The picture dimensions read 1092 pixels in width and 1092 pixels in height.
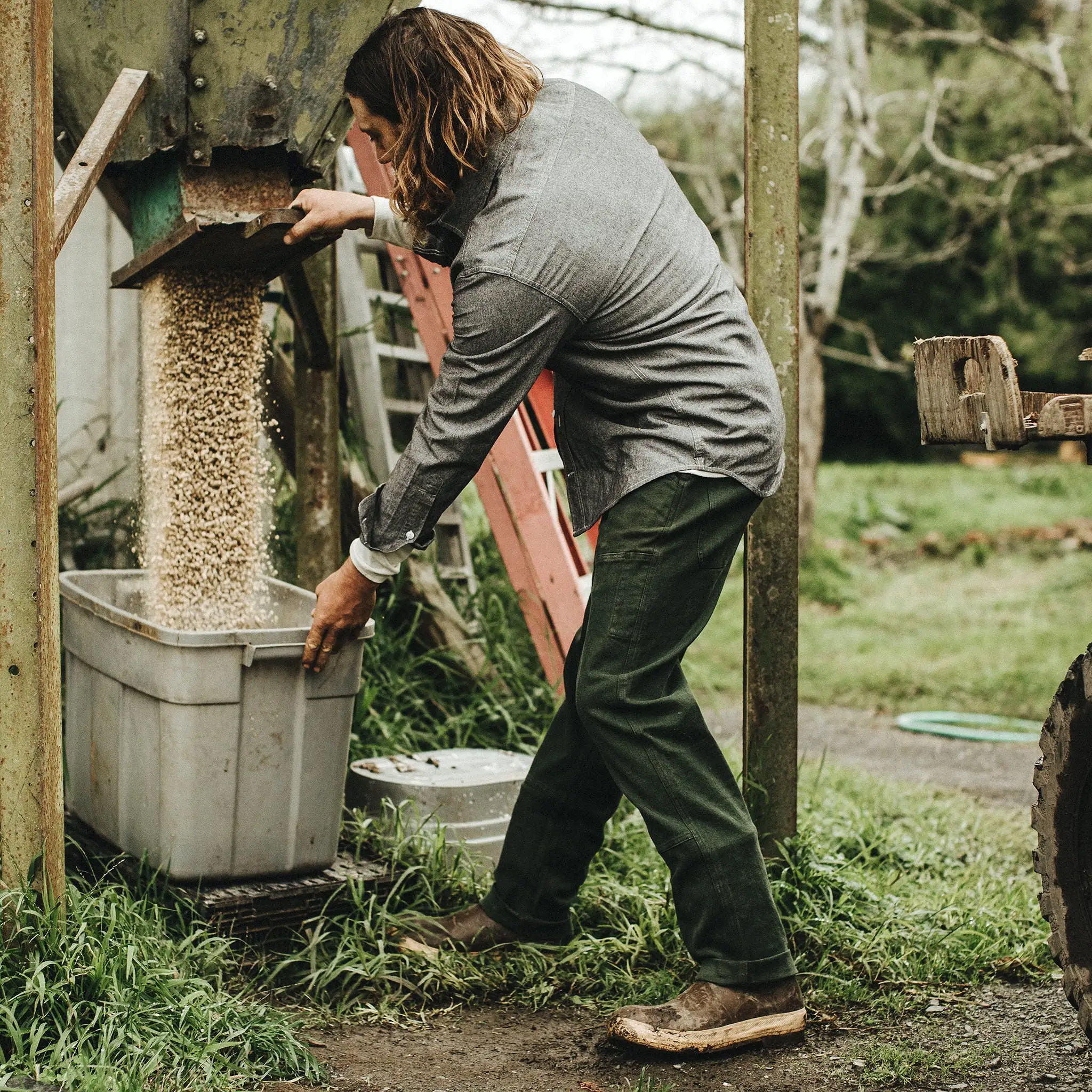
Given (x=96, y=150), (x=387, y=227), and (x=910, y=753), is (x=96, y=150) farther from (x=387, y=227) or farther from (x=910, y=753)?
(x=910, y=753)

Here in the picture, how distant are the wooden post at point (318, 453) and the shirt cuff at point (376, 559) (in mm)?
1359

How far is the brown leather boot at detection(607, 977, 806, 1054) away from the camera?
8.02 ft

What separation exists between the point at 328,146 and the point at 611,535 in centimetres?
122

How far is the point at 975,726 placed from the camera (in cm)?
535

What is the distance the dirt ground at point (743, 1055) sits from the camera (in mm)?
2387

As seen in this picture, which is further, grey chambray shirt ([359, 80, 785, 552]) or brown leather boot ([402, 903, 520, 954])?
brown leather boot ([402, 903, 520, 954])

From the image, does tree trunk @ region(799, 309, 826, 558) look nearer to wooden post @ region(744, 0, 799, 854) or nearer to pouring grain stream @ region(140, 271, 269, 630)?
wooden post @ region(744, 0, 799, 854)

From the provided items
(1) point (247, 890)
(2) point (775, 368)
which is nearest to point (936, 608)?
(2) point (775, 368)

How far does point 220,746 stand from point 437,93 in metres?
1.34

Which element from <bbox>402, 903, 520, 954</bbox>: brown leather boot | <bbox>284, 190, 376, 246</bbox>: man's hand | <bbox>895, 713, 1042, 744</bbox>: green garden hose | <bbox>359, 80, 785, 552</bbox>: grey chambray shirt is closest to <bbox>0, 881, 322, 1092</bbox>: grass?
<bbox>402, 903, 520, 954</bbox>: brown leather boot

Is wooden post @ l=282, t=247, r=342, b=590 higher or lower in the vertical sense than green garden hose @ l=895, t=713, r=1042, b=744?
higher

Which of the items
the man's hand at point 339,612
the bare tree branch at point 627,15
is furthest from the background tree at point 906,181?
the man's hand at point 339,612

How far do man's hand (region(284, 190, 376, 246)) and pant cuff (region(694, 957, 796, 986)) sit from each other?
62.9 inches

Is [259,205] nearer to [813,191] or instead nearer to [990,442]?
[990,442]
